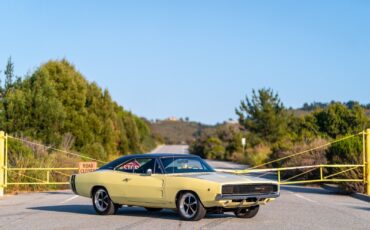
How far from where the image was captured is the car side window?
15234 mm

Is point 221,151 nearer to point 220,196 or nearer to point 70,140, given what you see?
point 70,140

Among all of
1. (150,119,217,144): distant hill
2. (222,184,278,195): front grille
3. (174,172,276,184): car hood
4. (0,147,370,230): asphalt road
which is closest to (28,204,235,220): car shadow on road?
(0,147,370,230): asphalt road

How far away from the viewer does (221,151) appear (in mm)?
76188

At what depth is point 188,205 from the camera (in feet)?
46.9

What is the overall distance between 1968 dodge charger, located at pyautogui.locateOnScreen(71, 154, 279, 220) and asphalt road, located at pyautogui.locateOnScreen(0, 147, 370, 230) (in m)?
0.32

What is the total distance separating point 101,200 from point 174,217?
6.29 feet

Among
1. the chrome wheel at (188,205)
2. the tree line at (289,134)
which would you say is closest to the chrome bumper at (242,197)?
the chrome wheel at (188,205)

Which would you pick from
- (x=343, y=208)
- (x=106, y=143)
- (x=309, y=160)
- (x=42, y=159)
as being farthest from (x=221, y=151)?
(x=343, y=208)

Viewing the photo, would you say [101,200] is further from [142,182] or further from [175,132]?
[175,132]

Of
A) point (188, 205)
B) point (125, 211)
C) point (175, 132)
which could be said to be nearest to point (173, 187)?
point (188, 205)

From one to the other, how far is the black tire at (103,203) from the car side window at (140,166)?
0.71 meters

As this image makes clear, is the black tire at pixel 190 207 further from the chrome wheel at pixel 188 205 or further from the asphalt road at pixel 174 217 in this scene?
the asphalt road at pixel 174 217

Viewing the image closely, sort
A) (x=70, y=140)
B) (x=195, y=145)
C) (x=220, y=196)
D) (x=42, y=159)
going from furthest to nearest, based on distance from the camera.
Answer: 1. (x=195, y=145)
2. (x=70, y=140)
3. (x=42, y=159)
4. (x=220, y=196)

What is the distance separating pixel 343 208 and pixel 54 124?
2095cm
